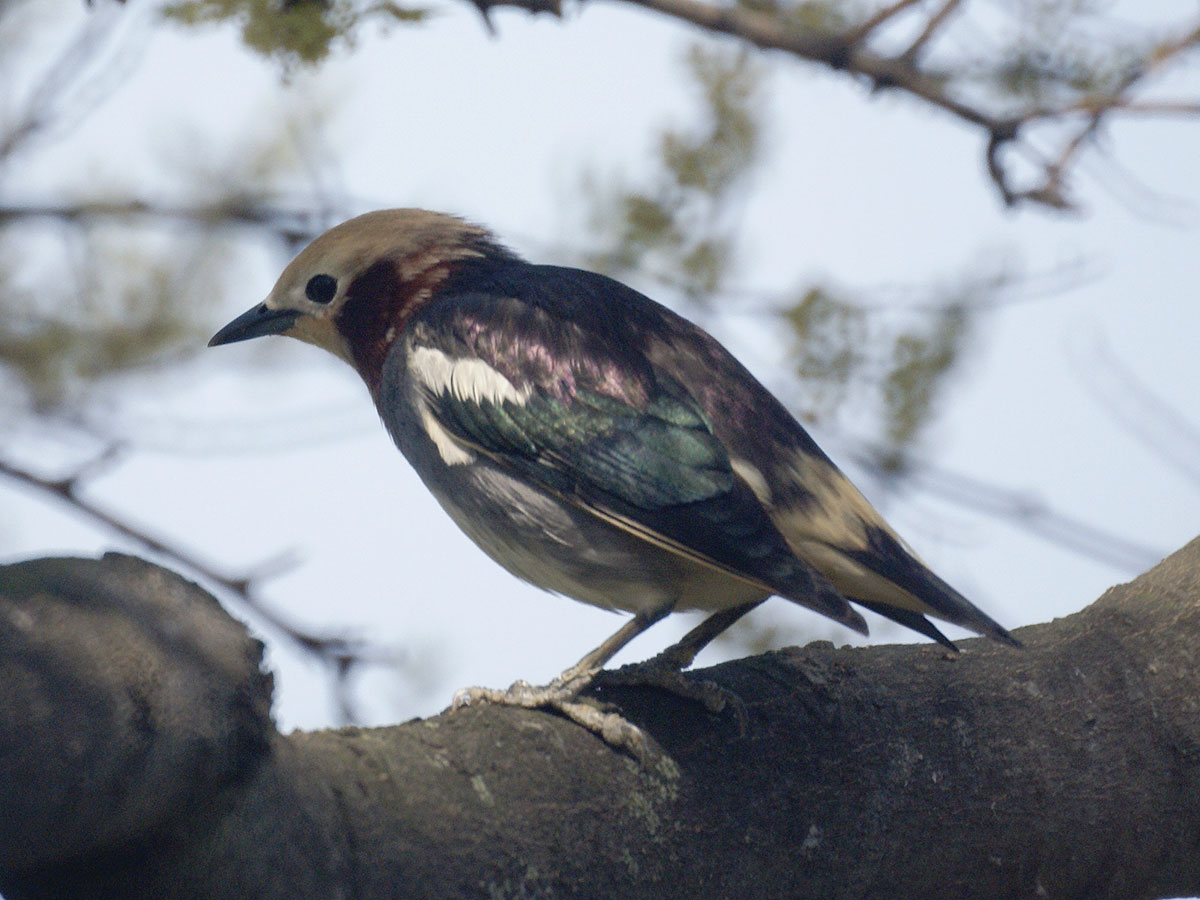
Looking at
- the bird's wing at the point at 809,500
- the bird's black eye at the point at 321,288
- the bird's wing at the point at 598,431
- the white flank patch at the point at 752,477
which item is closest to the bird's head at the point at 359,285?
the bird's black eye at the point at 321,288

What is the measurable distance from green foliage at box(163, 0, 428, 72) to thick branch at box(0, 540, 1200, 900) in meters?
2.12

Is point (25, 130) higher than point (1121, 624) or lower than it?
higher

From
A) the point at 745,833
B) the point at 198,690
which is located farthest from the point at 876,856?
the point at 198,690

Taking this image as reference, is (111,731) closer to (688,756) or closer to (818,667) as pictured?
(688,756)

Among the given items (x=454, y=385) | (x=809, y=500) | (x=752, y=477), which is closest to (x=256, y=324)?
(x=454, y=385)

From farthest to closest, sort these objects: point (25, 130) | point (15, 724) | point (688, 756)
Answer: point (25, 130) → point (688, 756) → point (15, 724)

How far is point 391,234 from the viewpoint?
4664 mm

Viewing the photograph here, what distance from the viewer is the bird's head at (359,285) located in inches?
179

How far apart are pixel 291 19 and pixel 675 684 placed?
2246 millimetres

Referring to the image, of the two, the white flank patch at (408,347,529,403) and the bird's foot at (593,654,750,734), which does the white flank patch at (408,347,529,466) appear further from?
the bird's foot at (593,654,750,734)

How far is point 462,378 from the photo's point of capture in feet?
12.7

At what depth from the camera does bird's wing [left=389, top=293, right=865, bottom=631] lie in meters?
3.43

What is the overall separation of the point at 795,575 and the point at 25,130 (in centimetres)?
319

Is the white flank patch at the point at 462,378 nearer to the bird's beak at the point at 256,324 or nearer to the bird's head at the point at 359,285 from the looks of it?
the bird's head at the point at 359,285
